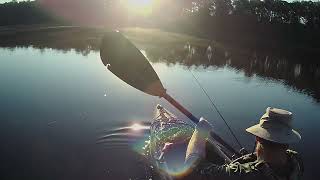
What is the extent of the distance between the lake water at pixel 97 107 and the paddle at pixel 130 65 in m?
2.67

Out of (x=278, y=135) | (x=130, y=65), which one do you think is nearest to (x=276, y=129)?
(x=278, y=135)

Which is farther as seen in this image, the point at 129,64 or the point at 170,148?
the point at 129,64

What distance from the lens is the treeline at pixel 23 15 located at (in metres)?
97.9

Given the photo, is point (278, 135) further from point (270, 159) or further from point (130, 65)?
point (130, 65)

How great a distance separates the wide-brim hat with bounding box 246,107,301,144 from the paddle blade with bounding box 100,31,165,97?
5.39 m

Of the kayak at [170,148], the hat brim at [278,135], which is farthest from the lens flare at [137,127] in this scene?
the hat brim at [278,135]

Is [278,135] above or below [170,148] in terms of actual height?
above

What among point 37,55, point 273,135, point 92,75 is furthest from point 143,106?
point 37,55

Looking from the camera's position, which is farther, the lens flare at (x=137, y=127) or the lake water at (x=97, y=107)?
the lens flare at (x=137, y=127)

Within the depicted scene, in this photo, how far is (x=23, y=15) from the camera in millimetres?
100562

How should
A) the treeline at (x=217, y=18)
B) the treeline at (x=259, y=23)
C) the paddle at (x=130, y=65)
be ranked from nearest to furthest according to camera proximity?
the paddle at (x=130, y=65) → the treeline at (x=259, y=23) → the treeline at (x=217, y=18)

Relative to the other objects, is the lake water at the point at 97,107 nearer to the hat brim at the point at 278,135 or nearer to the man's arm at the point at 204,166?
the man's arm at the point at 204,166

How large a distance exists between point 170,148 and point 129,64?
395 centimetres

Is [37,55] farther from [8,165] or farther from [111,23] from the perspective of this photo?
[111,23]
